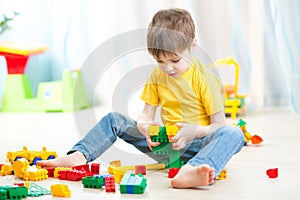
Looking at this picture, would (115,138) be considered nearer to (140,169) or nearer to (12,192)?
(140,169)

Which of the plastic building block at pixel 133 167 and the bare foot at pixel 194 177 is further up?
the bare foot at pixel 194 177

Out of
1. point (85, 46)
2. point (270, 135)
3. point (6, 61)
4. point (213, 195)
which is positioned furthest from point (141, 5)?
point (213, 195)

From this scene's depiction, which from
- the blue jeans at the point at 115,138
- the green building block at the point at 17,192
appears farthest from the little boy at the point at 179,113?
the green building block at the point at 17,192

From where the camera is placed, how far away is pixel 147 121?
4.04ft

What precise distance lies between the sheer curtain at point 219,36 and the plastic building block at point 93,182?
109 cm

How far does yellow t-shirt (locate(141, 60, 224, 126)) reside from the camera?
3.92 feet

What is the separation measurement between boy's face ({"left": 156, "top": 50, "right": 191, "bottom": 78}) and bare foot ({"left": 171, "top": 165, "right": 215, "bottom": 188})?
0.75 ft

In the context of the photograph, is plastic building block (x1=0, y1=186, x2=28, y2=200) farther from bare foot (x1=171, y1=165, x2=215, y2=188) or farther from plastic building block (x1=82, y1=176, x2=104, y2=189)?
bare foot (x1=171, y1=165, x2=215, y2=188)

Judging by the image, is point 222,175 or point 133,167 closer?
point 222,175

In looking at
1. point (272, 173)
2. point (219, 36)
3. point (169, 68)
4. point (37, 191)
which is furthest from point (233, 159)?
point (219, 36)

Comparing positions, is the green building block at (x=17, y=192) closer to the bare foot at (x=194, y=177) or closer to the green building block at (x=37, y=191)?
the green building block at (x=37, y=191)

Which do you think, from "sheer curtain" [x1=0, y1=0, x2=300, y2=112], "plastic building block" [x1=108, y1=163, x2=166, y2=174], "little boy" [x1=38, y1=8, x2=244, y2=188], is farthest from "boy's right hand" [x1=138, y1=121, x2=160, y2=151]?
"sheer curtain" [x1=0, y1=0, x2=300, y2=112]

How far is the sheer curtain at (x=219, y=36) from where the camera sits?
7.79 ft

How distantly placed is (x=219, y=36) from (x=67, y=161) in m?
1.43
